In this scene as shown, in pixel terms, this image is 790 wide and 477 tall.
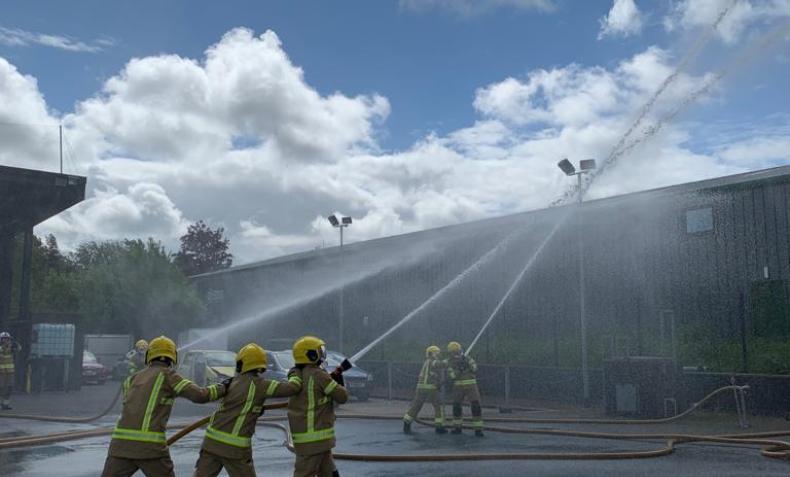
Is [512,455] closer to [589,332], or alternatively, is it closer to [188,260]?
[589,332]

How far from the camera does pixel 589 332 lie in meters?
24.6

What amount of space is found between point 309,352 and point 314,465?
0.95 m

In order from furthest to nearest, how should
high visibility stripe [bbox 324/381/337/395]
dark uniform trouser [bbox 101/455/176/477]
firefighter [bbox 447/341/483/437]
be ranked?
firefighter [bbox 447/341/483/437] → high visibility stripe [bbox 324/381/337/395] → dark uniform trouser [bbox 101/455/176/477]

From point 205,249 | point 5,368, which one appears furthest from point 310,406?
point 205,249

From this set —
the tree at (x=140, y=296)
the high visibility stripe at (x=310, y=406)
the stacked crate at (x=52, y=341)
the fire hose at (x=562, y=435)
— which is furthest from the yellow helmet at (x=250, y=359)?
the tree at (x=140, y=296)

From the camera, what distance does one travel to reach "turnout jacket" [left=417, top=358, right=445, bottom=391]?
47.1 ft

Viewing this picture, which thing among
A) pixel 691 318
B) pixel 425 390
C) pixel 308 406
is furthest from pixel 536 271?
pixel 308 406

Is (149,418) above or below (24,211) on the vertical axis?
below

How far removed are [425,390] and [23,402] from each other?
12761mm

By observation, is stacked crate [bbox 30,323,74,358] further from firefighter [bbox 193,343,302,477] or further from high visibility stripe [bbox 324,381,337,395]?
high visibility stripe [bbox 324,381,337,395]

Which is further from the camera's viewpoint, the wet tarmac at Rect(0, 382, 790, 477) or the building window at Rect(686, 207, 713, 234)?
the building window at Rect(686, 207, 713, 234)

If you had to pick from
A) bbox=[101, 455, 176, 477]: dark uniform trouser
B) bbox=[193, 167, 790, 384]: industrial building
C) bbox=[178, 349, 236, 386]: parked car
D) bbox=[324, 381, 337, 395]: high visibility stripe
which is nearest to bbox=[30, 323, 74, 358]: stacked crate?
bbox=[178, 349, 236, 386]: parked car

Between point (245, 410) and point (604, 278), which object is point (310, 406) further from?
point (604, 278)

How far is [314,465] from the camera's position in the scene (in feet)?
22.2
